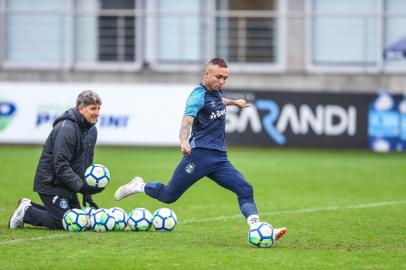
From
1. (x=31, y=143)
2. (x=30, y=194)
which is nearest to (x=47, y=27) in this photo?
(x=31, y=143)

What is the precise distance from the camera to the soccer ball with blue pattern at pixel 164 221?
483 inches

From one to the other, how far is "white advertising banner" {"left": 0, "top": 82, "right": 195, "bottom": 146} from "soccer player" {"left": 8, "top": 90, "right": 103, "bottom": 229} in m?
13.9

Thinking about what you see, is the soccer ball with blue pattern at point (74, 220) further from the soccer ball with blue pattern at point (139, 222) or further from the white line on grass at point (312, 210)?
the white line on grass at point (312, 210)

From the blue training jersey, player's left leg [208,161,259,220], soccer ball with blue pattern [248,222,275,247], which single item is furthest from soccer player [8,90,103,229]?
soccer ball with blue pattern [248,222,275,247]

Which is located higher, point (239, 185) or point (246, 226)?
point (239, 185)

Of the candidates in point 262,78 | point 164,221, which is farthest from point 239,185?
point 262,78

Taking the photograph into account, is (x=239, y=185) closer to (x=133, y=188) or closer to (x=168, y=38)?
(x=133, y=188)

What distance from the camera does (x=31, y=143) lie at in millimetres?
26734

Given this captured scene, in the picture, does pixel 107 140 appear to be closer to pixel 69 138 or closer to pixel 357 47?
pixel 357 47

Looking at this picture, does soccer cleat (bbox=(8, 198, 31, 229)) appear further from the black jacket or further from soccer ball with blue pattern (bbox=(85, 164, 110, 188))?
soccer ball with blue pattern (bbox=(85, 164, 110, 188))

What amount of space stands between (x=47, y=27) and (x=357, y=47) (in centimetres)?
858

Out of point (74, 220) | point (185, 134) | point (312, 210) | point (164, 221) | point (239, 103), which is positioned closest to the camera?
point (185, 134)

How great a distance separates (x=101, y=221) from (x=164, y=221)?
72cm

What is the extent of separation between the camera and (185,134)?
36.3ft
